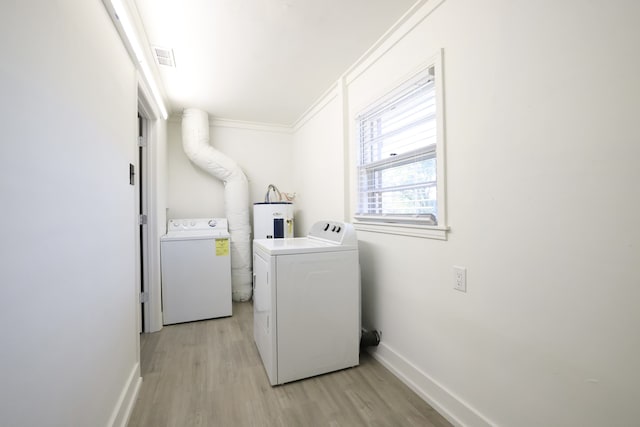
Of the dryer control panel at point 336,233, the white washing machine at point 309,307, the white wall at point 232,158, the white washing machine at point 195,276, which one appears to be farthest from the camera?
the white wall at point 232,158

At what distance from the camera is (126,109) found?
5.23 feet

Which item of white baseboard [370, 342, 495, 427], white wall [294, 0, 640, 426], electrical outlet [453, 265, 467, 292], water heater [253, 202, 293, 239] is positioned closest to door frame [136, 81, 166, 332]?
water heater [253, 202, 293, 239]

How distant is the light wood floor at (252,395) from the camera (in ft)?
4.75

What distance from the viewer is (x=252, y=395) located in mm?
1642

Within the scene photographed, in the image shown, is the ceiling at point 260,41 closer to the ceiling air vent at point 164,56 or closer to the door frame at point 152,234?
the ceiling air vent at point 164,56

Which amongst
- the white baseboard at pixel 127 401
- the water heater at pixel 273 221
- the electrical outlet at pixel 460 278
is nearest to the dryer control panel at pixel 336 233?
the electrical outlet at pixel 460 278

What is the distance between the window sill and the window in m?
0.03

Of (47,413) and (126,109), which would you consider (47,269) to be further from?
(126,109)

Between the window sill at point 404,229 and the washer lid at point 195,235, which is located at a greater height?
the window sill at point 404,229

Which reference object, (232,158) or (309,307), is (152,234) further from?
(309,307)

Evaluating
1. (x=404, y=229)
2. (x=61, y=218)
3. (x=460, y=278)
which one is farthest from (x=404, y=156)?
(x=61, y=218)

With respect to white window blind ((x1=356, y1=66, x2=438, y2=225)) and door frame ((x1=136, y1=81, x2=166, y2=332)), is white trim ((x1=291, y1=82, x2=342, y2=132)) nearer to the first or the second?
white window blind ((x1=356, y1=66, x2=438, y2=225))

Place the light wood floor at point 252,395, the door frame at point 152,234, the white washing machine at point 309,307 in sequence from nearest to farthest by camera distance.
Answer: the light wood floor at point 252,395
the white washing machine at point 309,307
the door frame at point 152,234

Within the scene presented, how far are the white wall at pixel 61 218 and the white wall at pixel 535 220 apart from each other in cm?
165
